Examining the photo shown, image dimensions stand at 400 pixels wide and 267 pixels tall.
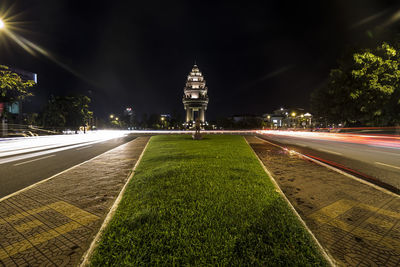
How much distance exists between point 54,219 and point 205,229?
10.5ft

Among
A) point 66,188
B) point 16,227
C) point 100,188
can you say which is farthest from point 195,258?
point 66,188

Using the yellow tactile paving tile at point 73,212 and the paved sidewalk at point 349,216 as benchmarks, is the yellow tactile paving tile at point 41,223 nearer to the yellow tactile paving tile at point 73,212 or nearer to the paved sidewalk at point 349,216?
the yellow tactile paving tile at point 73,212

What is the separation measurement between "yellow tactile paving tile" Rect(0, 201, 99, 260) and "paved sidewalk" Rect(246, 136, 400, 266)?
4378 millimetres

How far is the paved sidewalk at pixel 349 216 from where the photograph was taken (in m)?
2.73

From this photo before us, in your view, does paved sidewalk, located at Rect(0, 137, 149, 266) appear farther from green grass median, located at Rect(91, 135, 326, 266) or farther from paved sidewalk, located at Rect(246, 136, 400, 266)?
paved sidewalk, located at Rect(246, 136, 400, 266)

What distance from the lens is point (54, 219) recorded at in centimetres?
384

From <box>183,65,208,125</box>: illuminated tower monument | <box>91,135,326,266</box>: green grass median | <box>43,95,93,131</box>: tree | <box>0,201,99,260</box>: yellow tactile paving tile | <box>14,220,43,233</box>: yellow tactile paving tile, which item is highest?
<box>183,65,208,125</box>: illuminated tower monument

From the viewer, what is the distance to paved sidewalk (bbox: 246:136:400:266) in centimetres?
273

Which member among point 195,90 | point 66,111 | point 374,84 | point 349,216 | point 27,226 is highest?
point 195,90

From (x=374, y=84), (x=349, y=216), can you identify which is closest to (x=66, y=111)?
(x=349, y=216)

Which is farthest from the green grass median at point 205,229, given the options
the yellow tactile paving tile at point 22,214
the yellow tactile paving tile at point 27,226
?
the yellow tactile paving tile at point 22,214

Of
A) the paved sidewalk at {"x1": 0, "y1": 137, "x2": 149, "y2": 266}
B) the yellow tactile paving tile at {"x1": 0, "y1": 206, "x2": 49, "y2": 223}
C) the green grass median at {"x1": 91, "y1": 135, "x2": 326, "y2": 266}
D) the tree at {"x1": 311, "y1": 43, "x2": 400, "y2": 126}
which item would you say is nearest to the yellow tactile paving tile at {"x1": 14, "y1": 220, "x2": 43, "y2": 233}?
the paved sidewalk at {"x1": 0, "y1": 137, "x2": 149, "y2": 266}

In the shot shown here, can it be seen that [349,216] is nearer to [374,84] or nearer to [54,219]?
[54,219]

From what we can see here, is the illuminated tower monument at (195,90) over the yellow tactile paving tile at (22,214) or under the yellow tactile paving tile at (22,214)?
over
